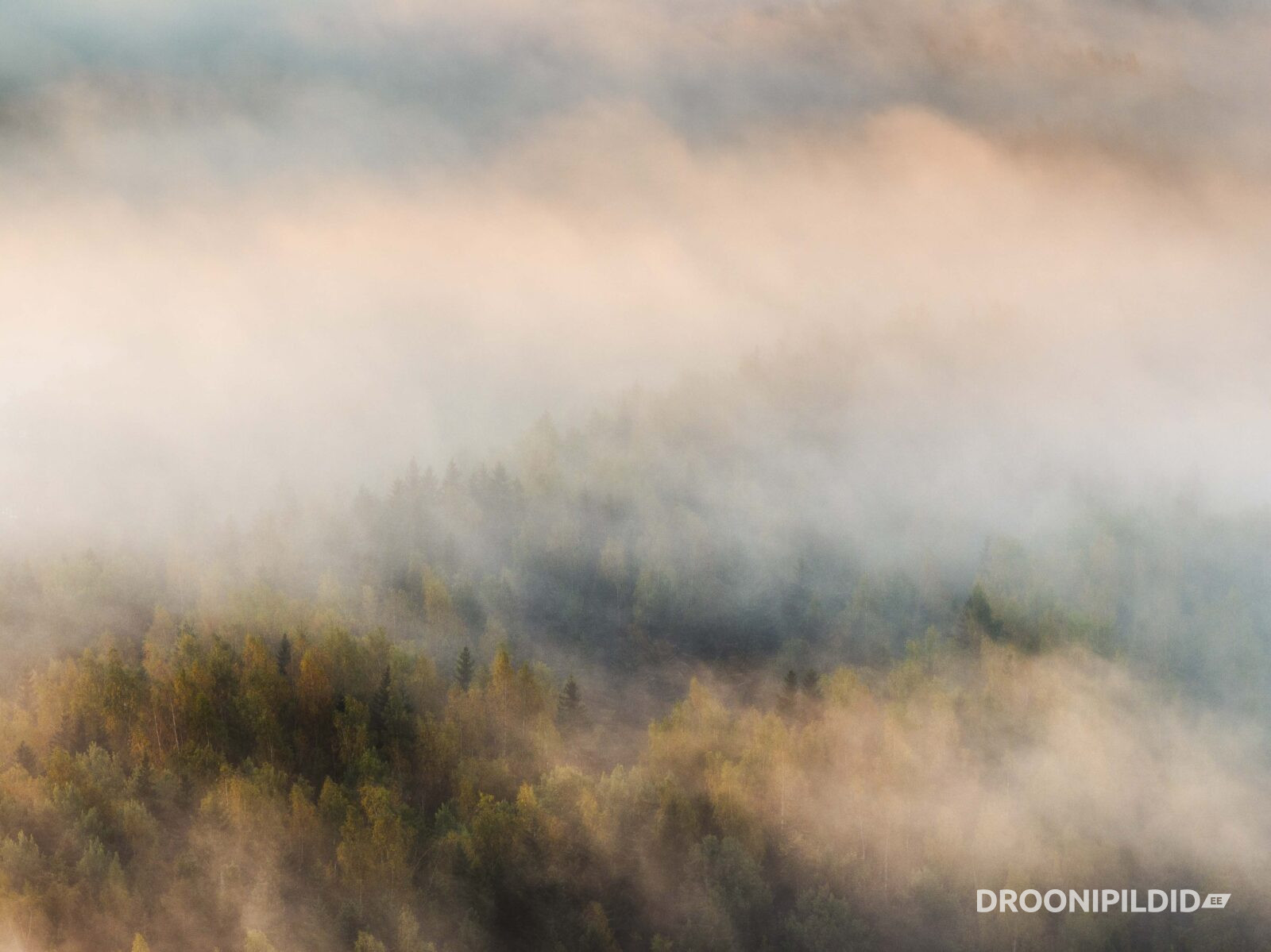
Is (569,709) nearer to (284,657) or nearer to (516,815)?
(516,815)

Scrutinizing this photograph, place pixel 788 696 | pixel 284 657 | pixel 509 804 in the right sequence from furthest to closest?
pixel 788 696 < pixel 284 657 < pixel 509 804

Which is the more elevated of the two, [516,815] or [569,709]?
[516,815]

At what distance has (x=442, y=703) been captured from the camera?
173 m

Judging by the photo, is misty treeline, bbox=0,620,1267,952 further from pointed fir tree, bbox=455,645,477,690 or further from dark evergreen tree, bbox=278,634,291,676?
pointed fir tree, bbox=455,645,477,690

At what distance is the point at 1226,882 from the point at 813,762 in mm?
61321

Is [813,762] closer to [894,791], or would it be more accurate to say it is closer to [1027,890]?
[894,791]

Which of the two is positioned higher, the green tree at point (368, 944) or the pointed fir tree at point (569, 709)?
the green tree at point (368, 944)

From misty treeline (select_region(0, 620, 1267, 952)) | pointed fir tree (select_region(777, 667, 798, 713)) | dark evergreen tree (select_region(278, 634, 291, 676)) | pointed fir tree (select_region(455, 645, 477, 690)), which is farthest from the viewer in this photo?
pointed fir tree (select_region(777, 667, 798, 713))

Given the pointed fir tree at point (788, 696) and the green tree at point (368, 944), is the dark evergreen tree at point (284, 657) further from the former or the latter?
the pointed fir tree at point (788, 696)

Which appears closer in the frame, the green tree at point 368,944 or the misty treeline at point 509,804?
Result: the green tree at point 368,944

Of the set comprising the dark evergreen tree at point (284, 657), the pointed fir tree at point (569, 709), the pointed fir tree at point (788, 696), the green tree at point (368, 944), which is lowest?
the pointed fir tree at point (788, 696)

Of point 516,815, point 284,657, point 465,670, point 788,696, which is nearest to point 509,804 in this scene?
point 516,815

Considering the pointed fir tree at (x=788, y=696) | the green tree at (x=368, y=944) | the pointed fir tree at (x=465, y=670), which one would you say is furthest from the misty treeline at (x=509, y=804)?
the pointed fir tree at (x=465, y=670)

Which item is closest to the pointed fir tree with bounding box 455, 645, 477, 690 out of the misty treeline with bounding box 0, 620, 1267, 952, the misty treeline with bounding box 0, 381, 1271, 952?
the misty treeline with bounding box 0, 620, 1267, 952
